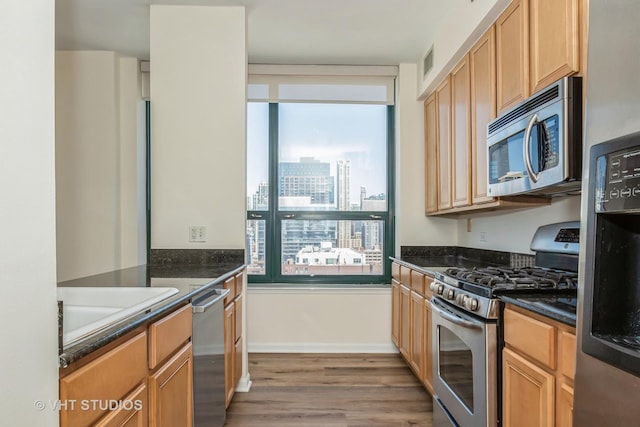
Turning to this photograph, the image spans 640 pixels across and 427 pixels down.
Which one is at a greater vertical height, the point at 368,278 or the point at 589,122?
the point at 589,122

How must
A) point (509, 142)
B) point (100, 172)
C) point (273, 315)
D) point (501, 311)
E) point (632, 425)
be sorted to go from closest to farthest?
point (632, 425) → point (501, 311) → point (509, 142) → point (100, 172) → point (273, 315)

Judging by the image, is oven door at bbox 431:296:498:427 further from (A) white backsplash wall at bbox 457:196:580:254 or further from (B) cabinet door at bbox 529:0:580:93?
(B) cabinet door at bbox 529:0:580:93

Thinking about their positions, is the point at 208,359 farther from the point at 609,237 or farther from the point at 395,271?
the point at 395,271

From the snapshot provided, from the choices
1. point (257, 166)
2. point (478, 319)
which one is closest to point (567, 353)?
point (478, 319)

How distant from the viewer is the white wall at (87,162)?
326 centimetres

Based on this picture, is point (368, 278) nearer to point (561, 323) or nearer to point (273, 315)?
point (273, 315)

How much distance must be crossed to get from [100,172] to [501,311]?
126 inches

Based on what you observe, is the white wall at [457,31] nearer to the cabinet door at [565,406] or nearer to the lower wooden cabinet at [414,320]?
the lower wooden cabinet at [414,320]

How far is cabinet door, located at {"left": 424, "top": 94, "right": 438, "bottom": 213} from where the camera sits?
125 inches

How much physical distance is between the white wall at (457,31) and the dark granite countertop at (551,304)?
146 centimetres

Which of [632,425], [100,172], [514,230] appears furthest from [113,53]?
[632,425]

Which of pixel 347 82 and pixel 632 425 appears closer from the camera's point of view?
pixel 632 425

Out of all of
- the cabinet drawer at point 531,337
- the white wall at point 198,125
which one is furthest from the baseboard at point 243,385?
the cabinet drawer at point 531,337

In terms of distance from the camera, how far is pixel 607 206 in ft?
2.51
